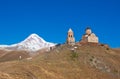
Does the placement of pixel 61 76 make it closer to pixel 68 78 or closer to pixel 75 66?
pixel 68 78

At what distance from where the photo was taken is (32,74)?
79.2 metres

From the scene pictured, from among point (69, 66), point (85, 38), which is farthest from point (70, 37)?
point (69, 66)

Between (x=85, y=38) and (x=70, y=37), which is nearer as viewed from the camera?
(x=70, y=37)

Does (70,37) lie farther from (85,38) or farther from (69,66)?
(69,66)

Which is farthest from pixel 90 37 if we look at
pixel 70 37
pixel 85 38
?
pixel 70 37

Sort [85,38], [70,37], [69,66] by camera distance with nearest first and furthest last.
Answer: [69,66] < [70,37] < [85,38]

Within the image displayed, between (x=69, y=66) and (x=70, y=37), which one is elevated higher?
(x=70, y=37)

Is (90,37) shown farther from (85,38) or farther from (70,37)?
(70,37)

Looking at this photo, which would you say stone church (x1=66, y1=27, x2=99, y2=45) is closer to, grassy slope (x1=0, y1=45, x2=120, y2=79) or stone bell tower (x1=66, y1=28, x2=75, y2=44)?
stone bell tower (x1=66, y1=28, x2=75, y2=44)

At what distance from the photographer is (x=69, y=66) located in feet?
320

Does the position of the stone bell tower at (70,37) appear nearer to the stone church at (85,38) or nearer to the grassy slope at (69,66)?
the stone church at (85,38)

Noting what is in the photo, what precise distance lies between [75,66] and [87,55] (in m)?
11.8

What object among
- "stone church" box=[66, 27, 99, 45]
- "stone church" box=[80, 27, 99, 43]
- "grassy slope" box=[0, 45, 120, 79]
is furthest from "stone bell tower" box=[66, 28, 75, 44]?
"grassy slope" box=[0, 45, 120, 79]

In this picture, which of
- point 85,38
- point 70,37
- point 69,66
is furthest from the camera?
point 85,38
